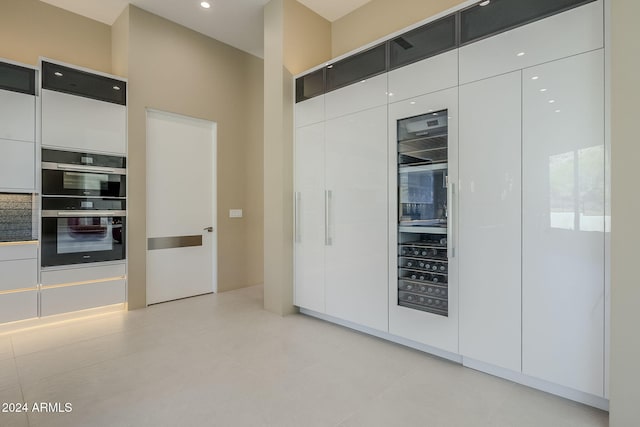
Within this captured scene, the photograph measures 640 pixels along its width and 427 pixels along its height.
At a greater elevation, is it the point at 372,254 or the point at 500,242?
the point at 500,242

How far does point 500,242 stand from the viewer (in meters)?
2.19

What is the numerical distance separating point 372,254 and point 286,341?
1.12m

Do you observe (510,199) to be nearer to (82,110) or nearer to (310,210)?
(310,210)

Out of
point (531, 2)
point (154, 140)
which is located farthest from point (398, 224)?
point (154, 140)

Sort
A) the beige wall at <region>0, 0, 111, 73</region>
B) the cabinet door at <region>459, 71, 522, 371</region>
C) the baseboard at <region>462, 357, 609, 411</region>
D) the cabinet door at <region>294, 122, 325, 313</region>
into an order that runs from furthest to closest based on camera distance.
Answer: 1. the beige wall at <region>0, 0, 111, 73</region>
2. the cabinet door at <region>294, 122, 325, 313</region>
3. the cabinet door at <region>459, 71, 522, 371</region>
4. the baseboard at <region>462, 357, 609, 411</region>

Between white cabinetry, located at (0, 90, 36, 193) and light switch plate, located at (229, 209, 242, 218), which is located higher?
white cabinetry, located at (0, 90, 36, 193)

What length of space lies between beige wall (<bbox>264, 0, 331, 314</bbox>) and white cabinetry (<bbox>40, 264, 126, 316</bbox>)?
179cm

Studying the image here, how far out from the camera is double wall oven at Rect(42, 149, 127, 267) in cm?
337

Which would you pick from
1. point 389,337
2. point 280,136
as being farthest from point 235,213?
point 389,337

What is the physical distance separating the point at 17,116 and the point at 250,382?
3.50 m

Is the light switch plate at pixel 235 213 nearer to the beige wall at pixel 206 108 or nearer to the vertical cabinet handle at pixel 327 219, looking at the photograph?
the beige wall at pixel 206 108

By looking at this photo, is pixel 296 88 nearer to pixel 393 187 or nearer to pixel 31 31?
pixel 393 187

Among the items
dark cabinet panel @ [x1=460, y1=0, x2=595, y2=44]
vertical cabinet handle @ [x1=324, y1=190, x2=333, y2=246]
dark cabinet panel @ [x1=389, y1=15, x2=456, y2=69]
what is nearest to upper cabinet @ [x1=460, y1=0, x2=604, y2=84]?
dark cabinet panel @ [x1=460, y1=0, x2=595, y2=44]

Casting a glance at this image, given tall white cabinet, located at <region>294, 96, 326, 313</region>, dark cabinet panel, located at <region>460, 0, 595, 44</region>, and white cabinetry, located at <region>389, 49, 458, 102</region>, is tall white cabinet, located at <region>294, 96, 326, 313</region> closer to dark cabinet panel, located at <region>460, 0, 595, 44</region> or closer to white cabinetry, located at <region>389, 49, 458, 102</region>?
white cabinetry, located at <region>389, 49, 458, 102</region>
